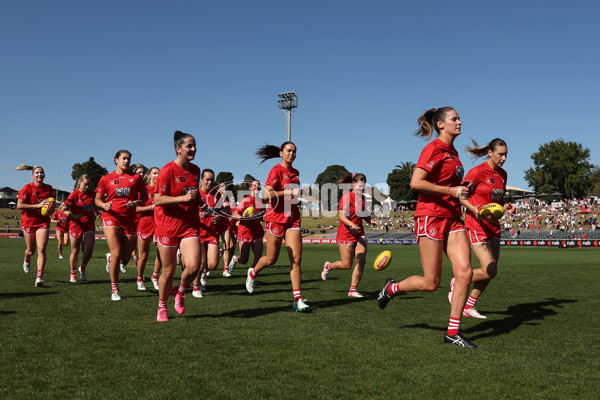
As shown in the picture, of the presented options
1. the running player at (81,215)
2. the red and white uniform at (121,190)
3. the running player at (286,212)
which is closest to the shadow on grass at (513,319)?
the running player at (286,212)

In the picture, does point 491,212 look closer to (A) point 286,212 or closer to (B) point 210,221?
(A) point 286,212

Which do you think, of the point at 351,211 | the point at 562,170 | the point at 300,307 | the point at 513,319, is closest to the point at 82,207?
the point at 351,211

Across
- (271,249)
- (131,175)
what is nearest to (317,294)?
(271,249)

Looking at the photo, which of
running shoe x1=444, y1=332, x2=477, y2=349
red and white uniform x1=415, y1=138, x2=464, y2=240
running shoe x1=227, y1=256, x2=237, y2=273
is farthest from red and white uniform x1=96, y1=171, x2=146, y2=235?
running shoe x1=444, y1=332, x2=477, y2=349

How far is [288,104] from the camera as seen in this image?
50188mm

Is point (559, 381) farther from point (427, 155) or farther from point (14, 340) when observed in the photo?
point (14, 340)

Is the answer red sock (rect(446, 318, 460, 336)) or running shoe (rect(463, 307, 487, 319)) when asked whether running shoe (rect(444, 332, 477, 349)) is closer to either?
red sock (rect(446, 318, 460, 336))

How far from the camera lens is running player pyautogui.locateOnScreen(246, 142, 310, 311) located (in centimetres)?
766

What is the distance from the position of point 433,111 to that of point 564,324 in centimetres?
359

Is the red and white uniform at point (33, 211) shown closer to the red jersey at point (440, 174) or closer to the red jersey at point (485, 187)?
the red jersey at point (440, 174)

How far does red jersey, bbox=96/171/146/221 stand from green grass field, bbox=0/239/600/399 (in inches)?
68.7

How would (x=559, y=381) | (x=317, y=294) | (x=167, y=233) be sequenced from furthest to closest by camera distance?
(x=317, y=294) → (x=167, y=233) → (x=559, y=381)

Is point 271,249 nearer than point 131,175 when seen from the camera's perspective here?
Yes

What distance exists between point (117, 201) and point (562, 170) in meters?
93.7
